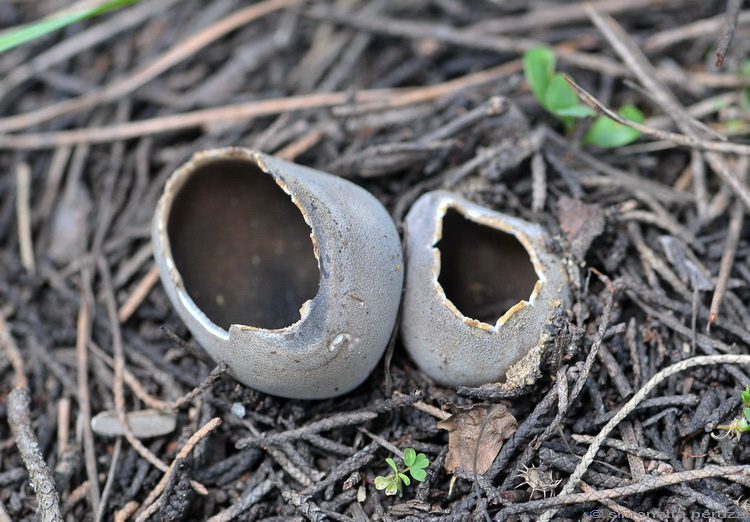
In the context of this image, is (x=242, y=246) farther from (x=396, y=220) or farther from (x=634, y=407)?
(x=634, y=407)

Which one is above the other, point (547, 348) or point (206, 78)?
point (206, 78)

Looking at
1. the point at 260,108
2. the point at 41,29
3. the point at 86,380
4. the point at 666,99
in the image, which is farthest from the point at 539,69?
the point at 86,380

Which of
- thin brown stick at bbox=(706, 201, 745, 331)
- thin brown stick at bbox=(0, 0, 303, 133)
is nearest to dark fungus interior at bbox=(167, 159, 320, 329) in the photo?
thin brown stick at bbox=(0, 0, 303, 133)

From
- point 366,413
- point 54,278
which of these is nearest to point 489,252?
point 366,413

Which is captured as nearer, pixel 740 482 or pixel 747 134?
pixel 740 482

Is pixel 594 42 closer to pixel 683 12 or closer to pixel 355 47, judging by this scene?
pixel 683 12

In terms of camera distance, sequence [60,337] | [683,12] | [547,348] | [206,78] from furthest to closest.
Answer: [206,78] → [683,12] → [60,337] → [547,348]

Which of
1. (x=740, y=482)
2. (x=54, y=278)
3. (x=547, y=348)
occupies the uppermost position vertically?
(x=54, y=278)
